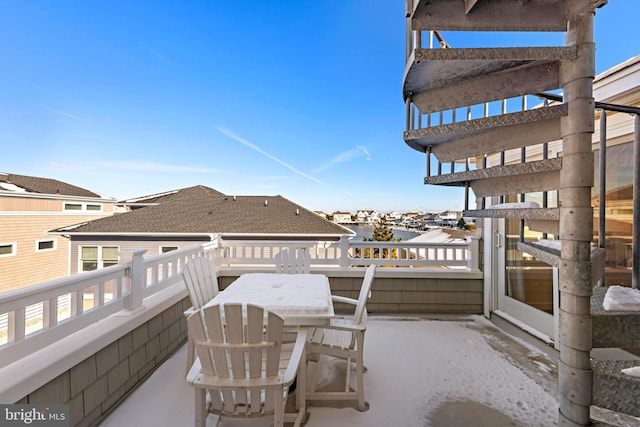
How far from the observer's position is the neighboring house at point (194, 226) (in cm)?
729

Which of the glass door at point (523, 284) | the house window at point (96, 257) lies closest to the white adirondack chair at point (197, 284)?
the glass door at point (523, 284)

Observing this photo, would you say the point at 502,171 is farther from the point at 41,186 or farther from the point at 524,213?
the point at 41,186

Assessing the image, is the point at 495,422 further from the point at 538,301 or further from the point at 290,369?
the point at 538,301

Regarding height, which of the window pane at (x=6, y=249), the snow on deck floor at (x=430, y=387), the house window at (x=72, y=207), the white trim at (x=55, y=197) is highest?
the white trim at (x=55, y=197)

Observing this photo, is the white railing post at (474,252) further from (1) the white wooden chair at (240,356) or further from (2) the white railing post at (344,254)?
(1) the white wooden chair at (240,356)

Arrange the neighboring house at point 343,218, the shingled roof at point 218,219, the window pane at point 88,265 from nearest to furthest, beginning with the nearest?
the window pane at point 88,265
the shingled roof at point 218,219
the neighboring house at point 343,218

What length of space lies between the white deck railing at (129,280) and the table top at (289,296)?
2.46 ft

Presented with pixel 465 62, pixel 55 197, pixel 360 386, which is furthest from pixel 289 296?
pixel 55 197

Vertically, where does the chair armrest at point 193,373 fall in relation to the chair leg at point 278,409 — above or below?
above

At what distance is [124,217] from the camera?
852cm

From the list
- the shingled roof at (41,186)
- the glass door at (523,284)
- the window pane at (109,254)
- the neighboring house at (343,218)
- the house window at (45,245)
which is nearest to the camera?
the glass door at (523,284)

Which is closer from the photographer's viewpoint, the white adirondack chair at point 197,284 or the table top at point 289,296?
the table top at point 289,296

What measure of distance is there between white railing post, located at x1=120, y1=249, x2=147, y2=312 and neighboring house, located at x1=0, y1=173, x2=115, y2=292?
7.53 meters

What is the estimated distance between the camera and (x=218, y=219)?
871 centimetres
